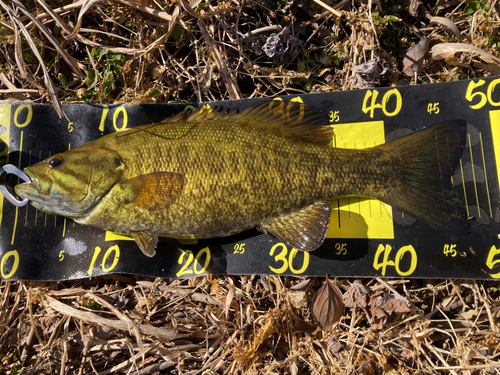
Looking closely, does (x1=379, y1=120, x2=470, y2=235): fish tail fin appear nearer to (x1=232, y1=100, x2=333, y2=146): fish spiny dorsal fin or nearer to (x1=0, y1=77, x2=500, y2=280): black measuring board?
(x1=0, y1=77, x2=500, y2=280): black measuring board

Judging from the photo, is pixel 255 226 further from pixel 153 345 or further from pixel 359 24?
pixel 359 24

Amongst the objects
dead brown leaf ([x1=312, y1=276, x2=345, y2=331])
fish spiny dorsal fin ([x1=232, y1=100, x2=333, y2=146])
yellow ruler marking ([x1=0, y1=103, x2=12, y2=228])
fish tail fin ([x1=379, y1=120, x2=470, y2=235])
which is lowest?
dead brown leaf ([x1=312, y1=276, x2=345, y2=331])

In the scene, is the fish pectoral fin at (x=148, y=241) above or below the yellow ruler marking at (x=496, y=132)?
below

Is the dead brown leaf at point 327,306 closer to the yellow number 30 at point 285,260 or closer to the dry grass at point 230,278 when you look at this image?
the dry grass at point 230,278

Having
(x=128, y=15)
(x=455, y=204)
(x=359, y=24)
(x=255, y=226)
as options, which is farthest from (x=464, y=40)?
(x=128, y=15)

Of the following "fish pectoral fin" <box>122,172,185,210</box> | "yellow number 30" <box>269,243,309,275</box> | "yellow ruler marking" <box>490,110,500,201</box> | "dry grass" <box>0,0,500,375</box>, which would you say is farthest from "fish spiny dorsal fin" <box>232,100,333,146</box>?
"yellow ruler marking" <box>490,110,500,201</box>

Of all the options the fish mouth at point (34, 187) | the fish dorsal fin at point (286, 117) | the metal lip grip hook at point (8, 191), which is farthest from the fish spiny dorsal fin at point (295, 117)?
the metal lip grip hook at point (8, 191)

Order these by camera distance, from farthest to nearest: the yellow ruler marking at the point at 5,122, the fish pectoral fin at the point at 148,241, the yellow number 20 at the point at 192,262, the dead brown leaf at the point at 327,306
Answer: the yellow ruler marking at the point at 5,122 → the yellow number 20 at the point at 192,262 → the dead brown leaf at the point at 327,306 → the fish pectoral fin at the point at 148,241

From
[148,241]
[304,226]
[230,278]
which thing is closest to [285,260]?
[304,226]
